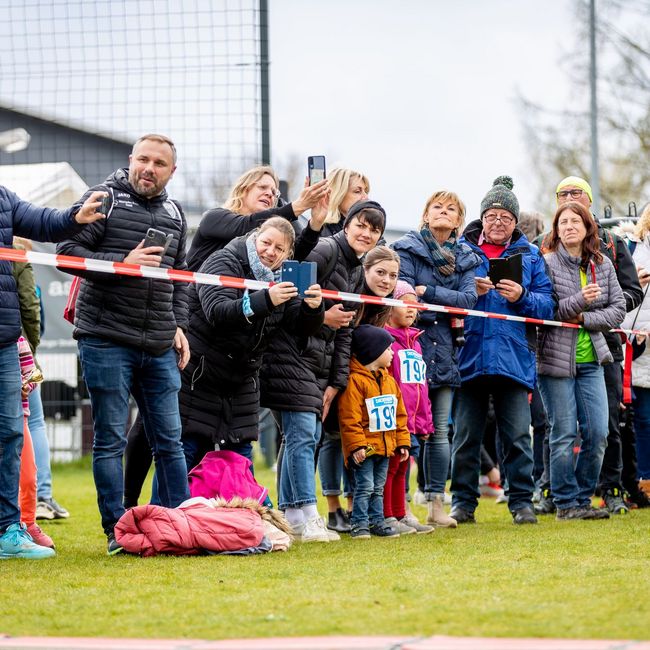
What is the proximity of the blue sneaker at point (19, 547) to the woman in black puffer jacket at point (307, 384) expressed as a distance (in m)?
1.40

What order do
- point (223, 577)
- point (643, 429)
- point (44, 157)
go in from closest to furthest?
point (223, 577), point (643, 429), point (44, 157)

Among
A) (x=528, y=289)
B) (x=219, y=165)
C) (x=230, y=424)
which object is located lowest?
(x=230, y=424)

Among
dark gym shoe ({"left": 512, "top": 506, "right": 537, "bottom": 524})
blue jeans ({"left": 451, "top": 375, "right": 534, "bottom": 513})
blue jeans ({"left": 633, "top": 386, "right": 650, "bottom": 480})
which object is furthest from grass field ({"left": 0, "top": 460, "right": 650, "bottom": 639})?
blue jeans ({"left": 633, "top": 386, "right": 650, "bottom": 480})

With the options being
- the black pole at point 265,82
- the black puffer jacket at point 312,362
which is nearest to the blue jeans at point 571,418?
the black puffer jacket at point 312,362

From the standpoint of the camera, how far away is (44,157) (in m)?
13.5

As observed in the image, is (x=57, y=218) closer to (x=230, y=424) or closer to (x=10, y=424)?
(x=10, y=424)

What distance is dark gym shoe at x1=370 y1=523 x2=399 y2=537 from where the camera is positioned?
698cm

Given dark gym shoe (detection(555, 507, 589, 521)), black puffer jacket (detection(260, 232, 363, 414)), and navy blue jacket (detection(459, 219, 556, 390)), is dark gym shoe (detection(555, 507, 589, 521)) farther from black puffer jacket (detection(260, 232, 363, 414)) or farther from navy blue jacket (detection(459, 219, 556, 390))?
black puffer jacket (detection(260, 232, 363, 414))

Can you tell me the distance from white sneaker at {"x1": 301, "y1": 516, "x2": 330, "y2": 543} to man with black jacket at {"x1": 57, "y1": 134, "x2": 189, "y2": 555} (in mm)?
763

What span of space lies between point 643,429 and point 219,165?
5436mm

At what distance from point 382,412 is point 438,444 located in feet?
2.98

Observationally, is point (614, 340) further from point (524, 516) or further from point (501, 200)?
point (524, 516)

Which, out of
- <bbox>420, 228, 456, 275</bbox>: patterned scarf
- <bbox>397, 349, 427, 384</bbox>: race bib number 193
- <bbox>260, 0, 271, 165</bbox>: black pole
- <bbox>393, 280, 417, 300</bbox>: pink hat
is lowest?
<bbox>397, 349, 427, 384</bbox>: race bib number 193

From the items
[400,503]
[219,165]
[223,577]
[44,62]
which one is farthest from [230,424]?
[44,62]
